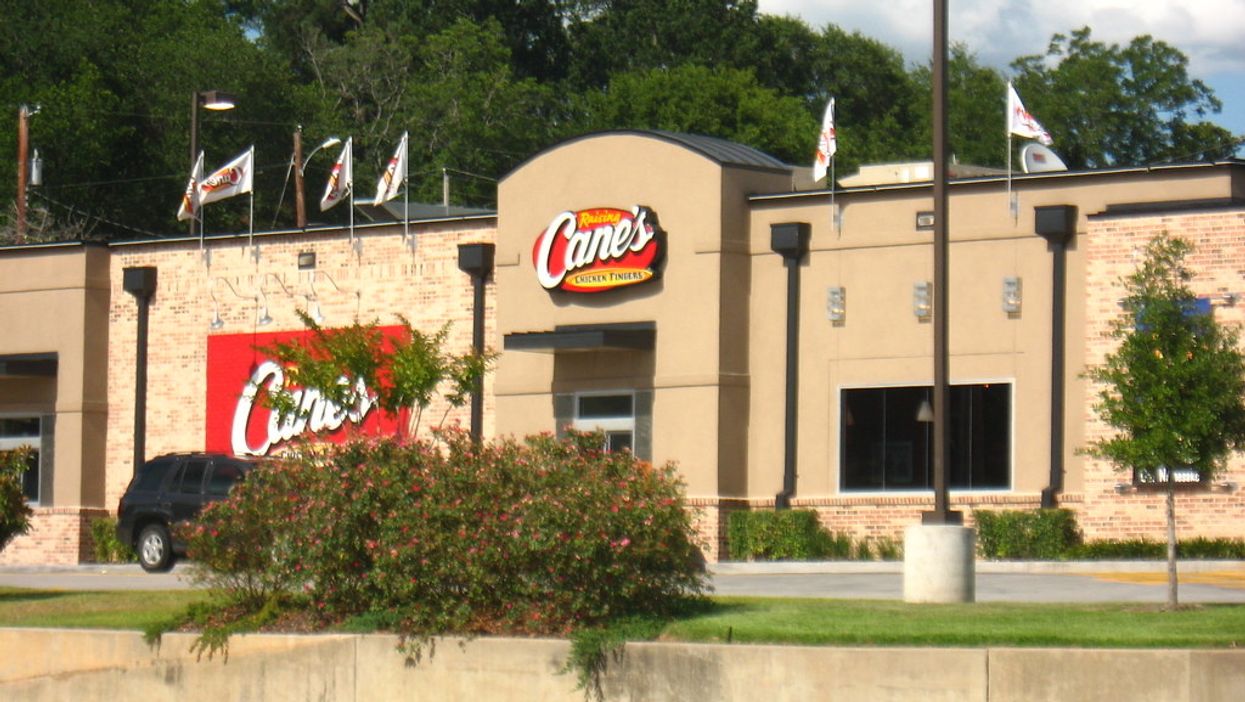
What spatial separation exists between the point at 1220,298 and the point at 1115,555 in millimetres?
3913

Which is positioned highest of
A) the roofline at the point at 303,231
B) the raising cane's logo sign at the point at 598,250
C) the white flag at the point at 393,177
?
the white flag at the point at 393,177

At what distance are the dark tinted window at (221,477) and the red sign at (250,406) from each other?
4.11 metres

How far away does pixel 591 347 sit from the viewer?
33.8m

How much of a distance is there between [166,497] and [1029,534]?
44.8 feet

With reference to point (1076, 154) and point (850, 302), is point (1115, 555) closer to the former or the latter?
point (850, 302)

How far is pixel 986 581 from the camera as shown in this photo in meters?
25.6

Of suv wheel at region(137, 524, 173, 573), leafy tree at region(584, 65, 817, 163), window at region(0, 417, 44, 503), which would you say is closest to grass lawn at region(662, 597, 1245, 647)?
suv wheel at region(137, 524, 173, 573)

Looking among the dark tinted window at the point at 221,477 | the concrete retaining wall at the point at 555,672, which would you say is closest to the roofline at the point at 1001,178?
the dark tinted window at the point at 221,477

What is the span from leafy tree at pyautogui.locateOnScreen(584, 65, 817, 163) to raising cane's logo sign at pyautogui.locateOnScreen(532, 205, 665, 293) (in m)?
40.0

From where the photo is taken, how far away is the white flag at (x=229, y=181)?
39969mm

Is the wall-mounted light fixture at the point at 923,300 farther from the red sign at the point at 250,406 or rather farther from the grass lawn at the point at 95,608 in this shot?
the grass lawn at the point at 95,608

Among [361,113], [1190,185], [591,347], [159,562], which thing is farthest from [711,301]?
[361,113]

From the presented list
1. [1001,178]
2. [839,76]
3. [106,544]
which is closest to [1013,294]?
[1001,178]

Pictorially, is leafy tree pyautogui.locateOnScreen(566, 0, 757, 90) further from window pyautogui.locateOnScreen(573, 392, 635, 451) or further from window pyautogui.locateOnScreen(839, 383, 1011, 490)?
window pyautogui.locateOnScreen(839, 383, 1011, 490)
